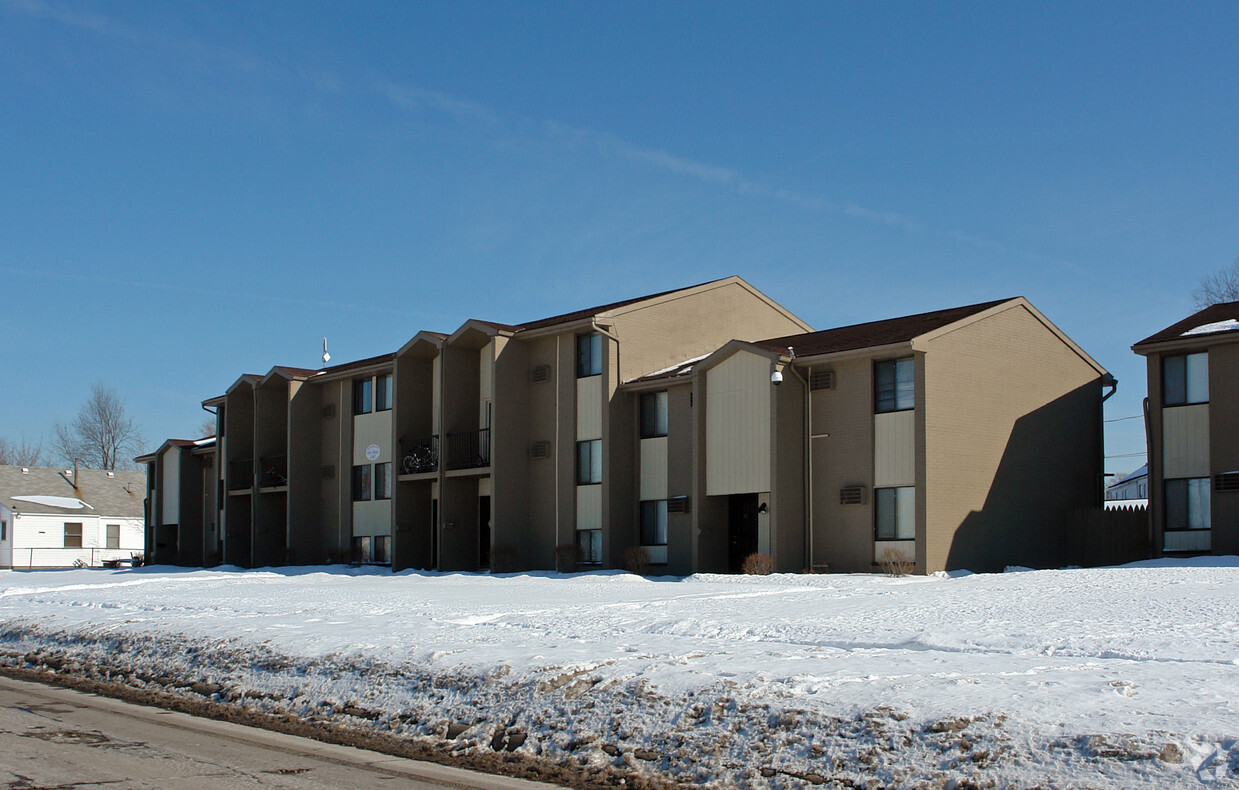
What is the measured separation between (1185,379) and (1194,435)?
128 cm

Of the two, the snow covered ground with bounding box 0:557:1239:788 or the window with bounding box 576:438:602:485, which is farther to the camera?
the window with bounding box 576:438:602:485

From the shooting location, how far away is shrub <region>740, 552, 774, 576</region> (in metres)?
25.8

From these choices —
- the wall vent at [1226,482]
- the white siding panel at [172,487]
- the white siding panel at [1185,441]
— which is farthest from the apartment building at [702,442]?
the white siding panel at [172,487]

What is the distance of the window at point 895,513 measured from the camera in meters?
25.0

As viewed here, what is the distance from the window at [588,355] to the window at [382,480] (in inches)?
362

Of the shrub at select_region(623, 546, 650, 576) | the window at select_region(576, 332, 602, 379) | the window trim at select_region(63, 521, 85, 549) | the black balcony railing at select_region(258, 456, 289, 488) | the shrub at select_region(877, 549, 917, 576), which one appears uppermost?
the window at select_region(576, 332, 602, 379)

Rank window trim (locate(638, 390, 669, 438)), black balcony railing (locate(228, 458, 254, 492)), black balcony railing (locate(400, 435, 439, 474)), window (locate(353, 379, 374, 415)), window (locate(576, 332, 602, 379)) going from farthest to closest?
1. black balcony railing (locate(228, 458, 254, 492))
2. window (locate(353, 379, 374, 415))
3. black balcony railing (locate(400, 435, 439, 474))
4. window (locate(576, 332, 602, 379))
5. window trim (locate(638, 390, 669, 438))

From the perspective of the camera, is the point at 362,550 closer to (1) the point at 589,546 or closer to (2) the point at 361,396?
(2) the point at 361,396

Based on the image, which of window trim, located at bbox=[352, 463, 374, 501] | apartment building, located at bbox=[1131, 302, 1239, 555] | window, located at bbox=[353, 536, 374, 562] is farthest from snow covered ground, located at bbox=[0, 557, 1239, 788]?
window trim, located at bbox=[352, 463, 374, 501]

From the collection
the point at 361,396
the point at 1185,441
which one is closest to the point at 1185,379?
the point at 1185,441

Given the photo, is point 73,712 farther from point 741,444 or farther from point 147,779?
point 741,444

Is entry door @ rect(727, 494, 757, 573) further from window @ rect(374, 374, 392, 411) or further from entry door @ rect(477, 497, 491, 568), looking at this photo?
window @ rect(374, 374, 392, 411)

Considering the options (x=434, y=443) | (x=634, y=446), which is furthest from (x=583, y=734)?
(x=434, y=443)

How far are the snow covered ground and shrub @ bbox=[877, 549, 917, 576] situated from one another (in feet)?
16.2
